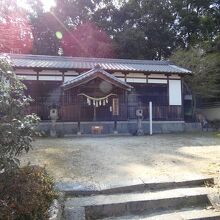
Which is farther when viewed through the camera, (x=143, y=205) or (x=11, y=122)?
(x=143, y=205)

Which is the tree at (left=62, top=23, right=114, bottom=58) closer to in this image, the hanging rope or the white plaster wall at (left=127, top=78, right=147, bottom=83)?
the white plaster wall at (left=127, top=78, right=147, bottom=83)

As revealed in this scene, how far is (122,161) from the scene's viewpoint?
8.31 metres

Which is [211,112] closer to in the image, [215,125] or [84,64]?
[215,125]

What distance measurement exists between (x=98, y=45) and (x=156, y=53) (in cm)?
667

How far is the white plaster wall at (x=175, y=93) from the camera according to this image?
1909cm

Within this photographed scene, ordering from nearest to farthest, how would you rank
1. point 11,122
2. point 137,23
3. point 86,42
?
1. point 11,122
2. point 86,42
3. point 137,23

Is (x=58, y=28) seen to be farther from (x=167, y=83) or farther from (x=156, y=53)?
(x=167, y=83)

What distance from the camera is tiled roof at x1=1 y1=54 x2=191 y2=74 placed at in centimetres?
1752

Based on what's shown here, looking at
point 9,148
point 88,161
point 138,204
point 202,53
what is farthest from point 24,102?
point 202,53

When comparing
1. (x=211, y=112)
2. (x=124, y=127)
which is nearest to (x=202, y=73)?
(x=211, y=112)

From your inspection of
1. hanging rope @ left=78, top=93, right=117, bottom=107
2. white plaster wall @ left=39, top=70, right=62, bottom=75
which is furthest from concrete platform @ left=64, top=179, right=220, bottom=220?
white plaster wall @ left=39, top=70, right=62, bottom=75

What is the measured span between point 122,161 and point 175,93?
1178 cm

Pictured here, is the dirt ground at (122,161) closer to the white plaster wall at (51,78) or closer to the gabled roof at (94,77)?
the gabled roof at (94,77)

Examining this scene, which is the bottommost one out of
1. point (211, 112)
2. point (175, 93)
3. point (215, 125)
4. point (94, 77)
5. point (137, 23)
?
point (215, 125)
